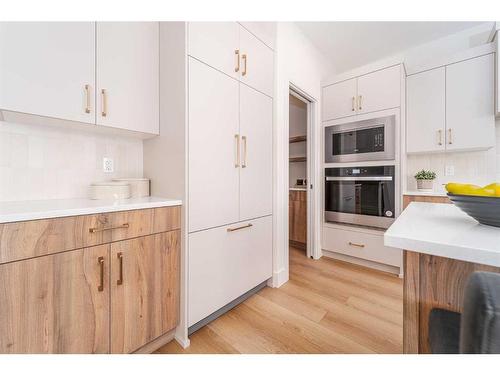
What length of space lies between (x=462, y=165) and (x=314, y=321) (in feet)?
7.87

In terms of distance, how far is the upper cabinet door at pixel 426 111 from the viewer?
90.1 inches

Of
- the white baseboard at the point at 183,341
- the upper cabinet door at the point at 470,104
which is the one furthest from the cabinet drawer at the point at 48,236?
the upper cabinet door at the point at 470,104

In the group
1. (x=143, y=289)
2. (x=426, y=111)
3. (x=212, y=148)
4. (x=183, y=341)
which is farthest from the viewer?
(x=426, y=111)

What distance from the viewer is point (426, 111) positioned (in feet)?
7.75

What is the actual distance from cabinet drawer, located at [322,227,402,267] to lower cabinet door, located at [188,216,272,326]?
113cm

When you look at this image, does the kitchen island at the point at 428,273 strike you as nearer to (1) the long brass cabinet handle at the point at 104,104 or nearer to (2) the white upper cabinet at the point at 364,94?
(1) the long brass cabinet handle at the point at 104,104

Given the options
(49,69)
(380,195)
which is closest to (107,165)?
(49,69)

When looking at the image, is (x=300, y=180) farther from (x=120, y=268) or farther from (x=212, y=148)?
(x=120, y=268)

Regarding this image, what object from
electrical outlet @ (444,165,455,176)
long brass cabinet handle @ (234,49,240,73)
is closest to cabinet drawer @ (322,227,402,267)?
electrical outlet @ (444,165,455,176)

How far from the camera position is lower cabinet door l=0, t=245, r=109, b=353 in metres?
0.83

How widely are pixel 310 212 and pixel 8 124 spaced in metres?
2.77

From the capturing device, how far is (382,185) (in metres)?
2.38

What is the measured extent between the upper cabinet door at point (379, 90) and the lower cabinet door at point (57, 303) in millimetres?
2797

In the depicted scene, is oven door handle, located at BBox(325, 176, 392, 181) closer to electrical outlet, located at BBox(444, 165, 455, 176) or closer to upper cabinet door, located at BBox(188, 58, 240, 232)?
electrical outlet, located at BBox(444, 165, 455, 176)
